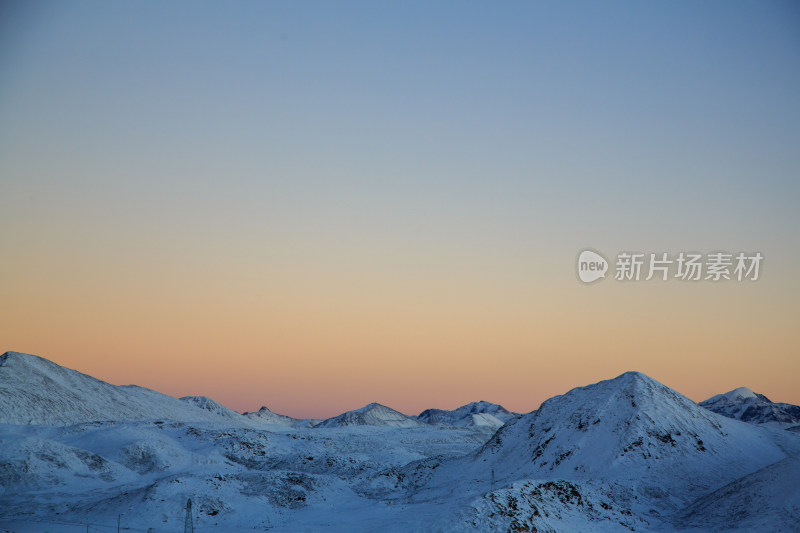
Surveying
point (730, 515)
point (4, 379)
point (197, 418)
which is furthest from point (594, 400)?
point (197, 418)

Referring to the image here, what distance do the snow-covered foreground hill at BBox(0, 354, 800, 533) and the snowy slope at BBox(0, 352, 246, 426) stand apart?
61.2ft

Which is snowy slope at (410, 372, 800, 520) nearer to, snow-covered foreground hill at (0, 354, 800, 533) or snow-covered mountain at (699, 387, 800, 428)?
snow-covered foreground hill at (0, 354, 800, 533)

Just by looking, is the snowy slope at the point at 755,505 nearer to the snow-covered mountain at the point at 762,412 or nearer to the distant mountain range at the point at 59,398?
the distant mountain range at the point at 59,398

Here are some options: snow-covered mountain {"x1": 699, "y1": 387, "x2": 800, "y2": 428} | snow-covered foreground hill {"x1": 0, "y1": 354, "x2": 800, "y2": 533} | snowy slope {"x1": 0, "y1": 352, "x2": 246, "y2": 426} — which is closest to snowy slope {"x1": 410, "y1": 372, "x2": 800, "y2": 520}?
snow-covered foreground hill {"x1": 0, "y1": 354, "x2": 800, "y2": 533}

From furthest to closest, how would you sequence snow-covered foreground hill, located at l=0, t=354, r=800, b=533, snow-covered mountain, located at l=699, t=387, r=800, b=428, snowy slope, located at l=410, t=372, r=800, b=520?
snow-covered mountain, located at l=699, t=387, r=800, b=428 < snowy slope, located at l=410, t=372, r=800, b=520 < snow-covered foreground hill, located at l=0, t=354, r=800, b=533

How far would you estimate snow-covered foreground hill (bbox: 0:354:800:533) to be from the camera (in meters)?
44.2

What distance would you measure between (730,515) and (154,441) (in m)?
66.7

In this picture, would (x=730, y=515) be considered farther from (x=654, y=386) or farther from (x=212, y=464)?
(x=212, y=464)

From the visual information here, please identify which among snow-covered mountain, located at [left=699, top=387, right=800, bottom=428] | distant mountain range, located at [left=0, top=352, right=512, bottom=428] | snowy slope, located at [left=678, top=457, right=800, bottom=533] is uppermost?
snow-covered mountain, located at [left=699, top=387, right=800, bottom=428]

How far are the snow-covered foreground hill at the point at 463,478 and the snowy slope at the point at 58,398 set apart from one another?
18.6 metres

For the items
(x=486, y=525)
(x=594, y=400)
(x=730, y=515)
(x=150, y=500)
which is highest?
(x=594, y=400)

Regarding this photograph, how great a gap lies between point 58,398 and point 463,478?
287ft

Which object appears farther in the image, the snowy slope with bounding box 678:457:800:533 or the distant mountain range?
the distant mountain range

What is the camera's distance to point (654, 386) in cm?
6900
